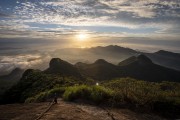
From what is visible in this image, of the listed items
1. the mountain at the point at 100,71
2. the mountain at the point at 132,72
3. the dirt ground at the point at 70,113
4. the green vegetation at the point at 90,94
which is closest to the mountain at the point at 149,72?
the mountain at the point at 132,72

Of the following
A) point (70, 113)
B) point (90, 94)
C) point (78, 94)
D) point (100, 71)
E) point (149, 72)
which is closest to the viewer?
point (70, 113)

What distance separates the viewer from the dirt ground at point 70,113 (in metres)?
9.96

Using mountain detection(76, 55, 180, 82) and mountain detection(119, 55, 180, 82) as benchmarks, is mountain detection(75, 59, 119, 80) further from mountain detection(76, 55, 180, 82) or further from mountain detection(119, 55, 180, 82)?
mountain detection(119, 55, 180, 82)

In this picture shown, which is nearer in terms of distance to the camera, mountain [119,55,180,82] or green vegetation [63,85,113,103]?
green vegetation [63,85,113,103]

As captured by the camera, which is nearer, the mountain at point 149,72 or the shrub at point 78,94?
the shrub at point 78,94

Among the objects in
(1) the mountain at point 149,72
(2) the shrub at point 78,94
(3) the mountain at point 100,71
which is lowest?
(1) the mountain at point 149,72

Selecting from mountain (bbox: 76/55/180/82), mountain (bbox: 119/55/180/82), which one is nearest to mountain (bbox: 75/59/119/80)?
mountain (bbox: 76/55/180/82)

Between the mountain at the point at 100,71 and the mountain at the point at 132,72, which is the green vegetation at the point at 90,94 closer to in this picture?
the mountain at the point at 100,71

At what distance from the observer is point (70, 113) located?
1068 cm

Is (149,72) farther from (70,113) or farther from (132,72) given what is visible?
(70,113)

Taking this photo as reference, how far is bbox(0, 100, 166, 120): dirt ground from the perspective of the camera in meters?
9.96

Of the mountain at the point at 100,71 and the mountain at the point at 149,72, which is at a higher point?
the mountain at the point at 100,71

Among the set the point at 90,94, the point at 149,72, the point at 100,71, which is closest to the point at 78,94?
the point at 90,94

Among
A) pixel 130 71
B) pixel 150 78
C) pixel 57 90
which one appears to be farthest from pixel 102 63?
pixel 57 90
